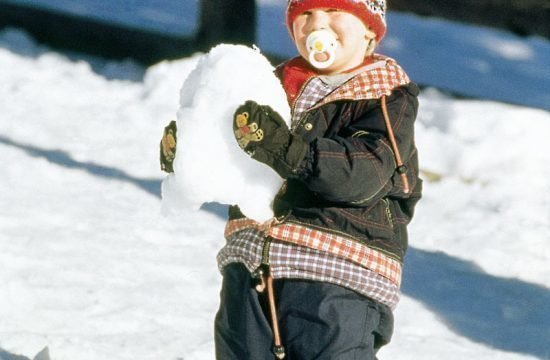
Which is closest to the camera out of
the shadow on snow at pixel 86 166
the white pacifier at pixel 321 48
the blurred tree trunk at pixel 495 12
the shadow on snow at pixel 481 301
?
the white pacifier at pixel 321 48

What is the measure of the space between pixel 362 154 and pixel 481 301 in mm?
2320

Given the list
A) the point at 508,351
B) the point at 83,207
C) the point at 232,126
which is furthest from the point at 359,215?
the point at 83,207

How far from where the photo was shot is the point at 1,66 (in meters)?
7.62

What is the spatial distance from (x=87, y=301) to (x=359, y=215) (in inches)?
75.3

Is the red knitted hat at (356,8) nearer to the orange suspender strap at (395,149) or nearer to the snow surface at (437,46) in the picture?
the orange suspender strap at (395,149)

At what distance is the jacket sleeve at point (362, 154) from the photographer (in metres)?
2.55

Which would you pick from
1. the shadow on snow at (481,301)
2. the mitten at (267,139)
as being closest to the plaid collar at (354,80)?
the mitten at (267,139)

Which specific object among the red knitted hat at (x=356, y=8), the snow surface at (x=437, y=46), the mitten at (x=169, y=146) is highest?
the red knitted hat at (x=356, y=8)

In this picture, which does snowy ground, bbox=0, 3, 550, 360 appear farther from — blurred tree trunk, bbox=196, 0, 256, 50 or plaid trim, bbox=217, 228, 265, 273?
plaid trim, bbox=217, 228, 265, 273

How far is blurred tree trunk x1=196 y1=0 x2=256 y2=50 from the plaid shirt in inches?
201

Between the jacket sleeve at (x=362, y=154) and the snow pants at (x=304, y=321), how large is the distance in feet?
0.80

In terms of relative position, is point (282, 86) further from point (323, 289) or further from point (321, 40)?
point (323, 289)

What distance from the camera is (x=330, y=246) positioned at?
2.73m

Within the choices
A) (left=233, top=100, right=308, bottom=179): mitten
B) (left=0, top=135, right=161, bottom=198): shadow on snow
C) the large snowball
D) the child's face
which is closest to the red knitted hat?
the child's face
